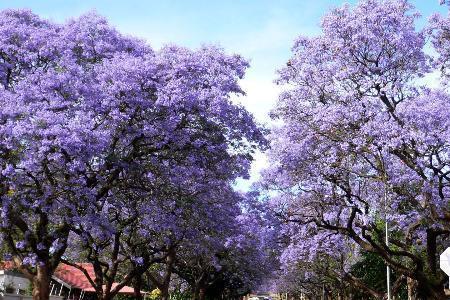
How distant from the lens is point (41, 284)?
15.8 meters

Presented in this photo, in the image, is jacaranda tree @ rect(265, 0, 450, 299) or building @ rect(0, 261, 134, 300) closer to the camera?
jacaranda tree @ rect(265, 0, 450, 299)

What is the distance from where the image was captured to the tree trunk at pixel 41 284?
1577cm

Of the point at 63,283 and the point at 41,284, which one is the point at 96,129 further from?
the point at 63,283

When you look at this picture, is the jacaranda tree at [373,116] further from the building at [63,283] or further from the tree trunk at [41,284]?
the building at [63,283]

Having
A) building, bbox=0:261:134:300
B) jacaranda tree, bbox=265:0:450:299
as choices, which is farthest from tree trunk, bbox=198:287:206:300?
jacaranda tree, bbox=265:0:450:299

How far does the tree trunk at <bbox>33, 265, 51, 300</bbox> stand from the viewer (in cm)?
1577

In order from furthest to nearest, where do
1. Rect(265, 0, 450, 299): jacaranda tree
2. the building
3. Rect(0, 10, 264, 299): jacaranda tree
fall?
the building
Rect(265, 0, 450, 299): jacaranda tree
Rect(0, 10, 264, 299): jacaranda tree

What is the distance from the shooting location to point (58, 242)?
15438 millimetres

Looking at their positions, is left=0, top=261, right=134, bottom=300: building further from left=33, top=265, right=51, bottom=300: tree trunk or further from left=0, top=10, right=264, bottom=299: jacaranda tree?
left=0, top=10, right=264, bottom=299: jacaranda tree

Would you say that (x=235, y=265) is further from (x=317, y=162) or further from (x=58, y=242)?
(x=58, y=242)

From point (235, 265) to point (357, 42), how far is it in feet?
73.5

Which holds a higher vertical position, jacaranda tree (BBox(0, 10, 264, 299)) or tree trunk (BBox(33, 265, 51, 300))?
jacaranda tree (BBox(0, 10, 264, 299))

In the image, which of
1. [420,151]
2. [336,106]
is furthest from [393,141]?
[336,106]

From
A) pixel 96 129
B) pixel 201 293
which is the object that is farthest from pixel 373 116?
pixel 201 293
